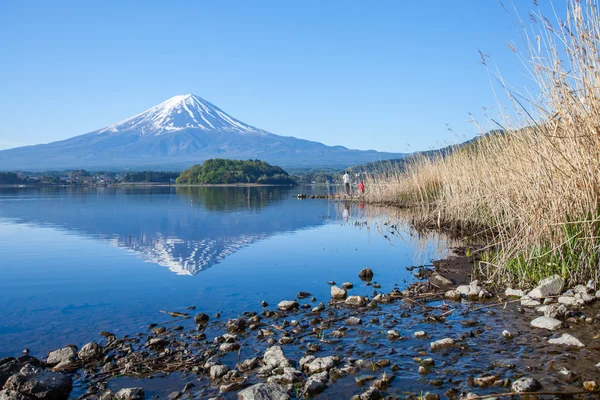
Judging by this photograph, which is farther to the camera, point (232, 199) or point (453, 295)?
point (232, 199)

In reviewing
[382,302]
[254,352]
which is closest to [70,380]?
[254,352]

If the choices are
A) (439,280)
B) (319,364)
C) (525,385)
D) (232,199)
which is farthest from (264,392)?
(232,199)

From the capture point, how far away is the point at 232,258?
10211 millimetres

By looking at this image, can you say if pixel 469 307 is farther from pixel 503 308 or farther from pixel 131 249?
pixel 131 249

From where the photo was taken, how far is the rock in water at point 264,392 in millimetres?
3535

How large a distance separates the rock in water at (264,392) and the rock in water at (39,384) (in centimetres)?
138

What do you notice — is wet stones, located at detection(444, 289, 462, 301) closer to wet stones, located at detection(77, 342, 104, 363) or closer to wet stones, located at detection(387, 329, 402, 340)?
wet stones, located at detection(387, 329, 402, 340)

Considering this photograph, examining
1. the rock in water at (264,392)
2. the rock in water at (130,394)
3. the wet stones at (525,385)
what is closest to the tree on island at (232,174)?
the rock in water at (130,394)

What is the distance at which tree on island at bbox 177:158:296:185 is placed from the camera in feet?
219

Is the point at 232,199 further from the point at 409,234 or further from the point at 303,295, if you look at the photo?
the point at 303,295

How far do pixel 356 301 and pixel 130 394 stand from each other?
3.14 m

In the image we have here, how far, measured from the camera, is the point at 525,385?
3455 mm

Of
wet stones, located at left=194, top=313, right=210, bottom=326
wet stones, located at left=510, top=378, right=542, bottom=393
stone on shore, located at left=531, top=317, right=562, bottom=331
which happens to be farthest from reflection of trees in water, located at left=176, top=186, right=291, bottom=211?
wet stones, located at left=510, top=378, right=542, bottom=393

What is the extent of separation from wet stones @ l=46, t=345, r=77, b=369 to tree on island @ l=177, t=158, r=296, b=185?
62.0 meters
